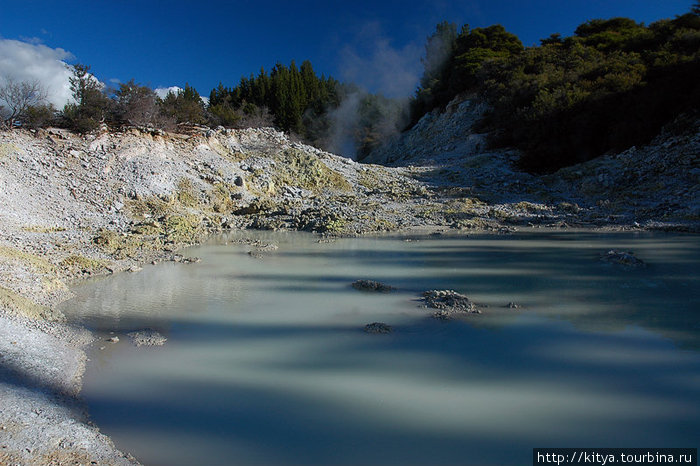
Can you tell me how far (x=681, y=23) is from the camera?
30.6m

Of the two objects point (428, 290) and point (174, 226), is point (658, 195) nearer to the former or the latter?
point (428, 290)

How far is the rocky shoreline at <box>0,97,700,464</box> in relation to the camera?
3904 millimetres

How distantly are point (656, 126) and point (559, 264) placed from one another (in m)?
15.2

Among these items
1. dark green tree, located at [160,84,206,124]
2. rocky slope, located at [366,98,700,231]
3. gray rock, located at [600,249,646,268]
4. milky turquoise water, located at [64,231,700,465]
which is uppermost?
dark green tree, located at [160,84,206,124]

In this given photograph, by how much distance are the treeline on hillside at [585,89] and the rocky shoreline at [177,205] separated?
6.12 ft

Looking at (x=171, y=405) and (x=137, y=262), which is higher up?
(x=137, y=262)

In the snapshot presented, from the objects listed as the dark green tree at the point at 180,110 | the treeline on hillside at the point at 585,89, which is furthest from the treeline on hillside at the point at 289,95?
the dark green tree at the point at 180,110

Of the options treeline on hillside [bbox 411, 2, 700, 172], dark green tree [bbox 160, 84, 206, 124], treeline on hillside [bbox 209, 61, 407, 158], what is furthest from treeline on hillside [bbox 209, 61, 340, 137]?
dark green tree [bbox 160, 84, 206, 124]

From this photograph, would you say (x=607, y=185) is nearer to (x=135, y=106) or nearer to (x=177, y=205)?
(x=177, y=205)

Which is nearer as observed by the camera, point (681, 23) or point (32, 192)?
point (32, 192)

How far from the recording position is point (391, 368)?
14.2ft

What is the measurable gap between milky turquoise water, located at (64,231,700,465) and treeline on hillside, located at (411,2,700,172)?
51.6ft

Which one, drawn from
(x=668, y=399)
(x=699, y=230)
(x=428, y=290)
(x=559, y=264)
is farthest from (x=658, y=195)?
(x=668, y=399)

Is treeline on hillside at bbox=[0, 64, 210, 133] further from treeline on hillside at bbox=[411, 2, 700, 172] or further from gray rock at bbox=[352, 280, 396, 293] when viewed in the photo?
treeline on hillside at bbox=[411, 2, 700, 172]
